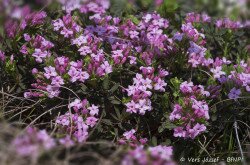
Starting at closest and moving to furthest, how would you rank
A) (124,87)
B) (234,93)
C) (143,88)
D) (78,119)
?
(78,119), (143,88), (234,93), (124,87)

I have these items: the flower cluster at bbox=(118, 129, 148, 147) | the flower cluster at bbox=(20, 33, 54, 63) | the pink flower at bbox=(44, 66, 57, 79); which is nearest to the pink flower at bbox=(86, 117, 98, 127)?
the flower cluster at bbox=(118, 129, 148, 147)

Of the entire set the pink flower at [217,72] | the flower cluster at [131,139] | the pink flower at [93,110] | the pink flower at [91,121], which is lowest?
the flower cluster at [131,139]

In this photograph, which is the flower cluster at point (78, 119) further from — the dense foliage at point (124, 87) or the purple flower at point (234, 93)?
the purple flower at point (234, 93)

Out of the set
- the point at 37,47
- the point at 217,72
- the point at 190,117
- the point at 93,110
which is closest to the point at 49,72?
the point at 37,47

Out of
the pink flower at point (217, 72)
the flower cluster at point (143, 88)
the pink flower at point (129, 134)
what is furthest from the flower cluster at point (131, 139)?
the pink flower at point (217, 72)

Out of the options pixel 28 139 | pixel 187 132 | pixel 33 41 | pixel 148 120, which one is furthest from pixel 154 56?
pixel 28 139

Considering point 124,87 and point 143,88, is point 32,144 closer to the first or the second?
point 143,88
